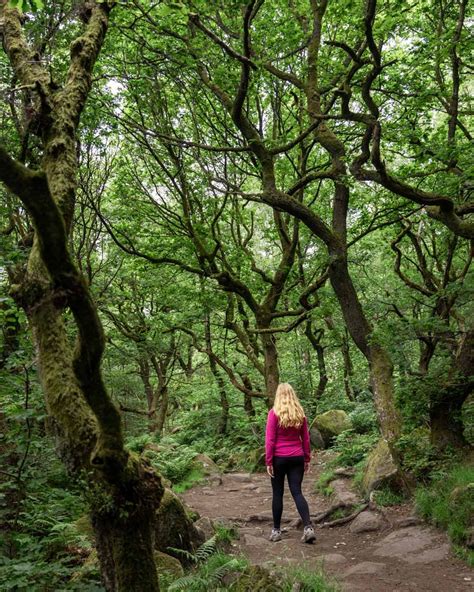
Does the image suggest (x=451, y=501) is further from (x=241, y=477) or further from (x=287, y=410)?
(x=241, y=477)

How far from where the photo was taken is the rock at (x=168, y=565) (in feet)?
17.3

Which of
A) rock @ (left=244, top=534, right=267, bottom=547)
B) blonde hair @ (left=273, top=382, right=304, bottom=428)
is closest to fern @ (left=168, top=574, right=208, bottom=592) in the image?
rock @ (left=244, top=534, right=267, bottom=547)

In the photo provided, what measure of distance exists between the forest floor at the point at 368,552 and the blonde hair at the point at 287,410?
1.70 meters

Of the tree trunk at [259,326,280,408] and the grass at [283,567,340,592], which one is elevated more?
the tree trunk at [259,326,280,408]

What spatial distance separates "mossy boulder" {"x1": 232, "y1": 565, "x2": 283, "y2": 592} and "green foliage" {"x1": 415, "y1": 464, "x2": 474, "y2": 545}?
102 inches

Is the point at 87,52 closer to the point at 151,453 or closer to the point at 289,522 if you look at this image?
A: the point at 289,522

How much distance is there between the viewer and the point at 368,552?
6043 mm

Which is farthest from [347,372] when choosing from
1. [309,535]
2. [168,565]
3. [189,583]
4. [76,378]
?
[76,378]

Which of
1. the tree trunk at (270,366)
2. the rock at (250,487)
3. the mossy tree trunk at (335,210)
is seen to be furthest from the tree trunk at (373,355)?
the rock at (250,487)

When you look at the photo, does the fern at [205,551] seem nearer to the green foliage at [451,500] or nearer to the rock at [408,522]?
the rock at [408,522]

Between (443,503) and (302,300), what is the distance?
630 cm

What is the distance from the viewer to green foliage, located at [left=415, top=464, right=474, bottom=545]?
562 centimetres

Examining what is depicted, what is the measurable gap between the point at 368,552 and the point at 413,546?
1.90 ft

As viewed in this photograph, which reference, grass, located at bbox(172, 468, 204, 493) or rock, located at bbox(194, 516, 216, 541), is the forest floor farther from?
grass, located at bbox(172, 468, 204, 493)
